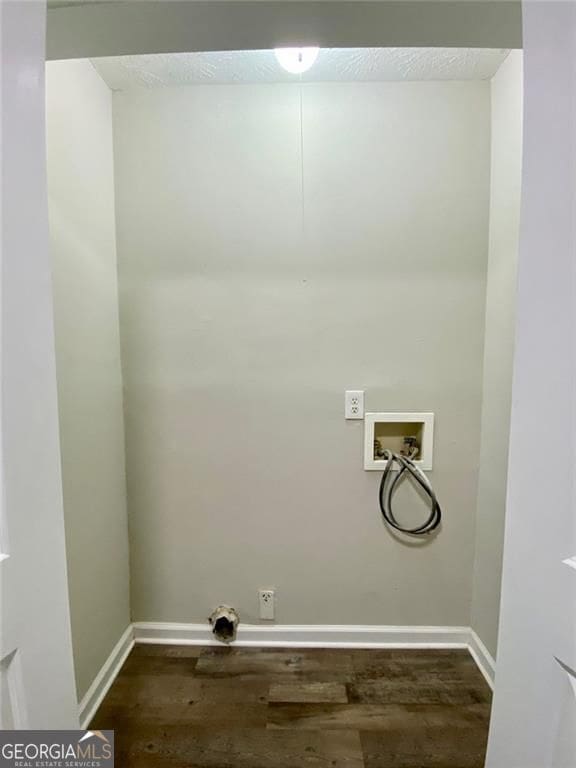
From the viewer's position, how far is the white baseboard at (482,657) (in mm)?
1301

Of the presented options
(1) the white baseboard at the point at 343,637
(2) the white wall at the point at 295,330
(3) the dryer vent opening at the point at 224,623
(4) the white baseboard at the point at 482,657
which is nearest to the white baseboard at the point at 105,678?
(1) the white baseboard at the point at 343,637

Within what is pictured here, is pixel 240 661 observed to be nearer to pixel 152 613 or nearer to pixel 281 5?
pixel 152 613

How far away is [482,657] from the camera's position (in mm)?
1362

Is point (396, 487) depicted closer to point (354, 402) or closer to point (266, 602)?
point (354, 402)

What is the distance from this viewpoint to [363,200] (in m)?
1.34

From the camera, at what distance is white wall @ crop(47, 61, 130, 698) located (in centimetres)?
108

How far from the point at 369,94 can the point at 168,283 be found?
115cm

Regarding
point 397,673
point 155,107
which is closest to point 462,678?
point 397,673

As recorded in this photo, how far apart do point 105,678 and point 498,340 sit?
83.2 inches

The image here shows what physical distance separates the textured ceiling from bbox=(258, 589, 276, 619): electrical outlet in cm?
220

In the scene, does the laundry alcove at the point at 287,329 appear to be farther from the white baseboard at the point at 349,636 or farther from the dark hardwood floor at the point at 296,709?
the dark hardwood floor at the point at 296,709

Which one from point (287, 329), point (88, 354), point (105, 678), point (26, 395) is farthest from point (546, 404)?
point (105, 678)

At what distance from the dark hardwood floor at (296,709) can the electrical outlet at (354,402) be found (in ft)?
3.57

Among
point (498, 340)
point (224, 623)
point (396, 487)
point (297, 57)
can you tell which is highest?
point (297, 57)
